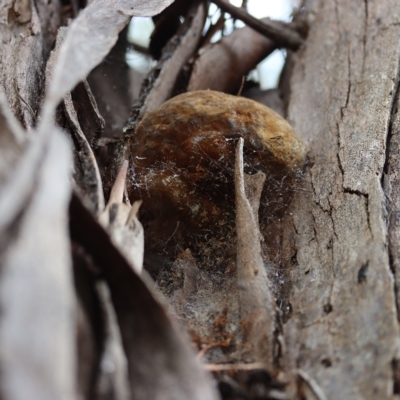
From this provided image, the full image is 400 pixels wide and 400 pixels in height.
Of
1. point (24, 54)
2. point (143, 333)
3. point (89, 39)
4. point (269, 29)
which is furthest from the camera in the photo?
point (269, 29)

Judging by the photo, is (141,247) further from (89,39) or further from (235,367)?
(89,39)

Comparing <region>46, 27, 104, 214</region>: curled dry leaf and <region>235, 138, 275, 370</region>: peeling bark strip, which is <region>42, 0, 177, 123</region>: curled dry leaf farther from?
<region>235, 138, 275, 370</region>: peeling bark strip

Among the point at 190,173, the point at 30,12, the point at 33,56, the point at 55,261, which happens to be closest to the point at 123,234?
the point at 55,261

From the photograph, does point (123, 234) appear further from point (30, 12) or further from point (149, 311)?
point (30, 12)

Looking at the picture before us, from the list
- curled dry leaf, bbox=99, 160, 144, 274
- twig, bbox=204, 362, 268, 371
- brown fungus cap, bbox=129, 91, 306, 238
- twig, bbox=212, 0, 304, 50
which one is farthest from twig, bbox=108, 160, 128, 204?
twig, bbox=212, 0, 304, 50

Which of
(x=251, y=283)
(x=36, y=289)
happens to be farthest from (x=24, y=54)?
(x=36, y=289)

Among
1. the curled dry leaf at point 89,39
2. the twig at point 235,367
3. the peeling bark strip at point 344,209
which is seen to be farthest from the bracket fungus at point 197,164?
the twig at point 235,367
